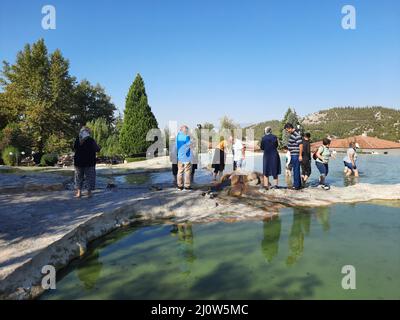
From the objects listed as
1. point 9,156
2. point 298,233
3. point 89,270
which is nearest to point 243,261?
point 298,233

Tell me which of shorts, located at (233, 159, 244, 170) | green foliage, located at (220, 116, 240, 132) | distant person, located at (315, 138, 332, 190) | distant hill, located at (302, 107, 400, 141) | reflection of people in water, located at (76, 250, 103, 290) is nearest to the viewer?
reflection of people in water, located at (76, 250, 103, 290)

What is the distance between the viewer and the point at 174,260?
14.6ft

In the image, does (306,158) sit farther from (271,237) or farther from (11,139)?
(11,139)

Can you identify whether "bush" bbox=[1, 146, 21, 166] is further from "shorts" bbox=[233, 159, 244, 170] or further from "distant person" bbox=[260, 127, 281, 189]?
"distant person" bbox=[260, 127, 281, 189]

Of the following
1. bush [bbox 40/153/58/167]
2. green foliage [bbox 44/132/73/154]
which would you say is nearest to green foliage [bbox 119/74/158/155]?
bush [bbox 40/153/58/167]

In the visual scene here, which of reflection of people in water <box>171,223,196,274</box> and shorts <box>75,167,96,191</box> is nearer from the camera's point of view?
reflection of people in water <box>171,223,196,274</box>

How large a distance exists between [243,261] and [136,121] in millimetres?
25117

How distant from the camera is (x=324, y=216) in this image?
21.8ft

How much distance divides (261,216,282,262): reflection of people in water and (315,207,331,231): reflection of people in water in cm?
77

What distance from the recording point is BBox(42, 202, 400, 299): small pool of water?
3.54 m

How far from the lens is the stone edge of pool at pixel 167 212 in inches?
146

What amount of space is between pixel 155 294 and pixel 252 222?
10.4ft

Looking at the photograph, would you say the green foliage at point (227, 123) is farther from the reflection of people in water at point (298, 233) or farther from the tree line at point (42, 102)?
the reflection of people in water at point (298, 233)
